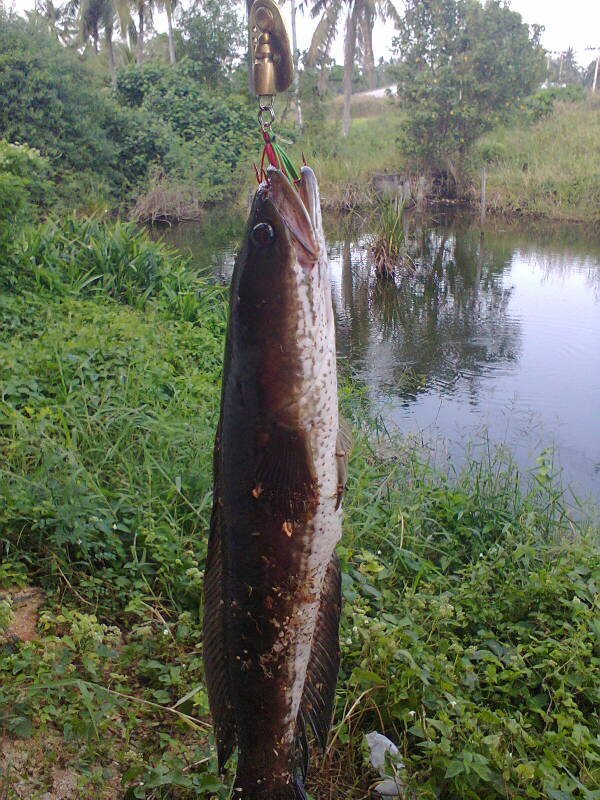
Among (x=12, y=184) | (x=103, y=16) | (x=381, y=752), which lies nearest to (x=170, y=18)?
(x=103, y=16)

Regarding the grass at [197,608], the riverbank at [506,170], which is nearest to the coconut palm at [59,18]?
the riverbank at [506,170]

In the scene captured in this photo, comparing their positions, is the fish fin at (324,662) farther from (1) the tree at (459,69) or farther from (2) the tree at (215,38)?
(2) the tree at (215,38)

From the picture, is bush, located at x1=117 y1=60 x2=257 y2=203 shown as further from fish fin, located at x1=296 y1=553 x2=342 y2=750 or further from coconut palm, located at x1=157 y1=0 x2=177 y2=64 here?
fish fin, located at x1=296 y1=553 x2=342 y2=750

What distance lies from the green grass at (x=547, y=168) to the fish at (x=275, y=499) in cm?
2077

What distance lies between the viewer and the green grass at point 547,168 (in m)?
21.1

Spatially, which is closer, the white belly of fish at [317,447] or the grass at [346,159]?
the white belly of fish at [317,447]

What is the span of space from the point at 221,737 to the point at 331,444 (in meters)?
0.84

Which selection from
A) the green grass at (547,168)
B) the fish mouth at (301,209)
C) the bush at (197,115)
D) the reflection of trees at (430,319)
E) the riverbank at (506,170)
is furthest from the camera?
the bush at (197,115)

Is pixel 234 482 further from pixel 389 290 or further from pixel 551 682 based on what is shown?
pixel 389 290

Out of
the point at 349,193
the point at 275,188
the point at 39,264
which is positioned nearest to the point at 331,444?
the point at 275,188

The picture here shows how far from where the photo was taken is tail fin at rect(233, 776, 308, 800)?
1.93m

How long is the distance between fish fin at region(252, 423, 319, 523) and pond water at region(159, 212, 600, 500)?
3.86m

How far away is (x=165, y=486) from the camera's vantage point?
4336 millimetres

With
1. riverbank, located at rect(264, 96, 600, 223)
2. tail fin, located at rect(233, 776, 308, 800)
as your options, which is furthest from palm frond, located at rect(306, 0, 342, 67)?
tail fin, located at rect(233, 776, 308, 800)
